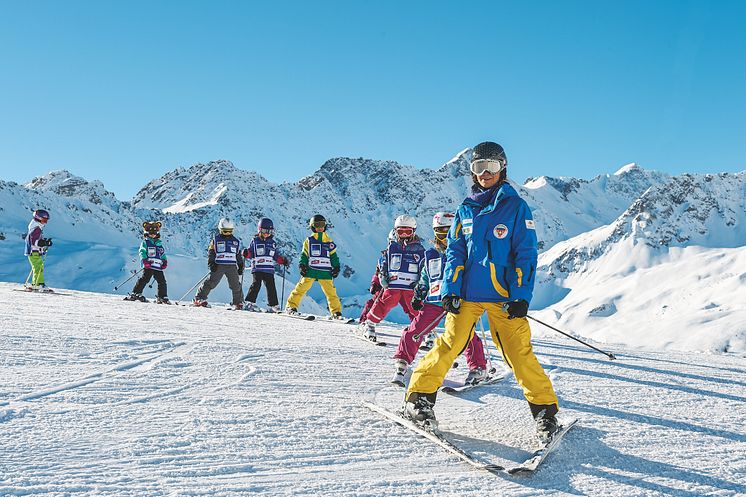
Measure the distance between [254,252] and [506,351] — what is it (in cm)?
869

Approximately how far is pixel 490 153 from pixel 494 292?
0.86 m

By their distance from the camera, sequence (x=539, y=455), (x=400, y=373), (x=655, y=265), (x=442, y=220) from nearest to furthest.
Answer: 1. (x=539, y=455)
2. (x=400, y=373)
3. (x=442, y=220)
4. (x=655, y=265)

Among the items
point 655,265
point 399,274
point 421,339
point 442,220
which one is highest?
point 655,265

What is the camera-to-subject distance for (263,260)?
37.3 feet

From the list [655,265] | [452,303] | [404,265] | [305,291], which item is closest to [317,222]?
[305,291]

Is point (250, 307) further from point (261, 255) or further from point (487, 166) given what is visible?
point (487, 166)

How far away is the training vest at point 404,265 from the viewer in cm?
734

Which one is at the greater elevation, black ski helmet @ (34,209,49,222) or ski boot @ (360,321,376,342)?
black ski helmet @ (34,209,49,222)

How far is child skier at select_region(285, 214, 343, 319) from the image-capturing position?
10.3 metres

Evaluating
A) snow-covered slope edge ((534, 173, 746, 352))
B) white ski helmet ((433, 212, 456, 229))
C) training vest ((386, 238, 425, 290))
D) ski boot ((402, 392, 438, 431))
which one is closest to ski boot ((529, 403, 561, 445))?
ski boot ((402, 392, 438, 431))

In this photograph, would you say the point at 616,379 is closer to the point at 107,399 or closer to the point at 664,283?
the point at 107,399

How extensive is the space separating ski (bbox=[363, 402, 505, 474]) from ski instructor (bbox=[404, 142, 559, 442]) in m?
0.06

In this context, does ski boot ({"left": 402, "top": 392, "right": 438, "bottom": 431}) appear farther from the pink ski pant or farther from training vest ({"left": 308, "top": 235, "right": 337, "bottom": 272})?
training vest ({"left": 308, "top": 235, "right": 337, "bottom": 272})

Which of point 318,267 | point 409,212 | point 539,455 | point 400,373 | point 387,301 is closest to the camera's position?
point 539,455
